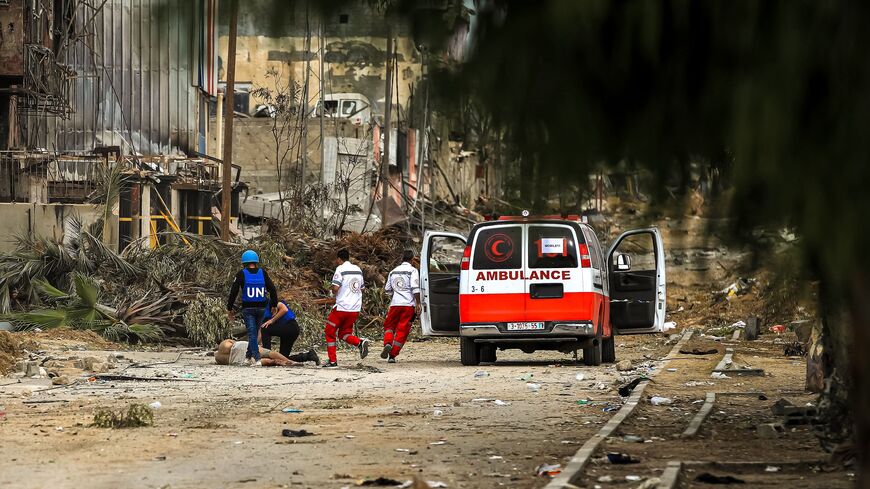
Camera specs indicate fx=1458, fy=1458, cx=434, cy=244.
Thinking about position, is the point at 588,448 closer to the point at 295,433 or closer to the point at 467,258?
the point at 295,433

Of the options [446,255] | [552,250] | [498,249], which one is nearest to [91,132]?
[446,255]

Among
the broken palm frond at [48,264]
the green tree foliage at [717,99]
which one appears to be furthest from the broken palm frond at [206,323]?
the green tree foliage at [717,99]

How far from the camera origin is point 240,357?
21312 mm

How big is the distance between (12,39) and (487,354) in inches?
735

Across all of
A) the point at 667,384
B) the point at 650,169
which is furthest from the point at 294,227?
the point at 650,169

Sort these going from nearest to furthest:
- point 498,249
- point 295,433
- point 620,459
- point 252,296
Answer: point 620,459 < point 295,433 < point 252,296 < point 498,249

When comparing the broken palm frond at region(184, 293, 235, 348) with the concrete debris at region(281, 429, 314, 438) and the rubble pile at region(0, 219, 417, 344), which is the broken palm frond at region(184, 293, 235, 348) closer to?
the rubble pile at region(0, 219, 417, 344)

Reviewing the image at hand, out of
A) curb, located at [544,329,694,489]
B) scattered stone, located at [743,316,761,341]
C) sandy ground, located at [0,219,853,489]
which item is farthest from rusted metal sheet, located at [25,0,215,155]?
curb, located at [544,329,694,489]

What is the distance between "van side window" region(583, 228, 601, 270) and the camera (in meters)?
21.7

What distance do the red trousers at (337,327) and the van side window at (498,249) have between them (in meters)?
2.13

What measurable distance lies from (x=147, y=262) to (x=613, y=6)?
25.6m

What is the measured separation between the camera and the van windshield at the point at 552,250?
21562 mm

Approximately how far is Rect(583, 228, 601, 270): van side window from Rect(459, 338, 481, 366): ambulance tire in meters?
2.22

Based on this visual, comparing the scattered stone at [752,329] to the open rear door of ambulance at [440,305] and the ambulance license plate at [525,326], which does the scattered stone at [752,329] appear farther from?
the ambulance license plate at [525,326]
